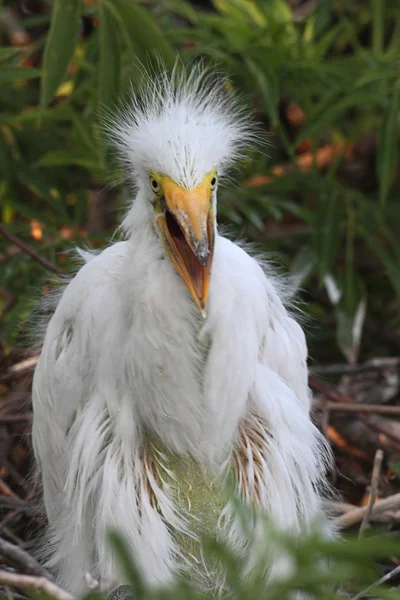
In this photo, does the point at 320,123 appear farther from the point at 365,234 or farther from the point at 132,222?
the point at 132,222

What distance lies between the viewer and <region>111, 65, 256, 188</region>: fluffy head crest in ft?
3.99

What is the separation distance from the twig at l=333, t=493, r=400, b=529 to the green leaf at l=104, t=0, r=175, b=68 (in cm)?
85

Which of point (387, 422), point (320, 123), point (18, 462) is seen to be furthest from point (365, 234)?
point (18, 462)

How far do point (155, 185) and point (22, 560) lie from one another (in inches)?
23.6

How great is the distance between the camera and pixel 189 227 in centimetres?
115

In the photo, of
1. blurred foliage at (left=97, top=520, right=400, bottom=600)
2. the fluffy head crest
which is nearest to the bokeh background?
the fluffy head crest

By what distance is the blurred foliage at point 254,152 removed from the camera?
1873 millimetres

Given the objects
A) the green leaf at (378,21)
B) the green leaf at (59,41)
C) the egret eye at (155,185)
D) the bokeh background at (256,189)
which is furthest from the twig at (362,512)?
the green leaf at (378,21)

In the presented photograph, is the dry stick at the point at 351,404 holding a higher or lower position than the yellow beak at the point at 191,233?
lower

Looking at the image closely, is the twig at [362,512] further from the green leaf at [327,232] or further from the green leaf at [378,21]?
the green leaf at [378,21]

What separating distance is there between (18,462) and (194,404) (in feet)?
3.06

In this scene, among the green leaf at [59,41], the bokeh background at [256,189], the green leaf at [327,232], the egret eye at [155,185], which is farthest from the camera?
the green leaf at [327,232]

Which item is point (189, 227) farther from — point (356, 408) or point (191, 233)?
point (356, 408)

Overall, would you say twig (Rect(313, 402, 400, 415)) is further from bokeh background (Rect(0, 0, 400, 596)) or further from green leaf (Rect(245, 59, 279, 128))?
green leaf (Rect(245, 59, 279, 128))
